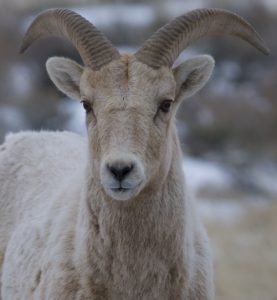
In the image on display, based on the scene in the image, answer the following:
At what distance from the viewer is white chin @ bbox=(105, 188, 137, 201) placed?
531 centimetres

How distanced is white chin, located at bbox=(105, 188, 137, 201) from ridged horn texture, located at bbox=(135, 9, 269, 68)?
112cm

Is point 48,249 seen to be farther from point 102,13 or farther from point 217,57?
point 102,13

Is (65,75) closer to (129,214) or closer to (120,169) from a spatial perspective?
(129,214)

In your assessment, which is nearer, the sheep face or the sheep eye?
the sheep face

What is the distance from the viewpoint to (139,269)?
574cm

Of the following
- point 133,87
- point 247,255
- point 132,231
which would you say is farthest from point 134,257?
point 247,255

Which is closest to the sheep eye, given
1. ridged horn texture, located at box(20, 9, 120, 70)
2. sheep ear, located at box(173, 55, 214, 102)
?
ridged horn texture, located at box(20, 9, 120, 70)

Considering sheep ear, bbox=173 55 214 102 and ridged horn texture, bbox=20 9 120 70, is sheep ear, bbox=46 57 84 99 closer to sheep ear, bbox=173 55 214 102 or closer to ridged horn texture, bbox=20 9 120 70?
ridged horn texture, bbox=20 9 120 70

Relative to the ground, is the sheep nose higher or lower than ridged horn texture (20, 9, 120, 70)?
lower

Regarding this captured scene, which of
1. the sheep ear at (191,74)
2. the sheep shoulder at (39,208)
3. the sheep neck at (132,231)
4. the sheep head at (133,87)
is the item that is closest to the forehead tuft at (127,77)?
the sheep head at (133,87)

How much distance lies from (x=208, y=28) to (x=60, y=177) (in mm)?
2077

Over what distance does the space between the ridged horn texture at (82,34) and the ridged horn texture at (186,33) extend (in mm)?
262

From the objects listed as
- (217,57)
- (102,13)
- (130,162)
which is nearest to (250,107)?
(217,57)

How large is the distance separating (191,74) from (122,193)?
1497 mm
